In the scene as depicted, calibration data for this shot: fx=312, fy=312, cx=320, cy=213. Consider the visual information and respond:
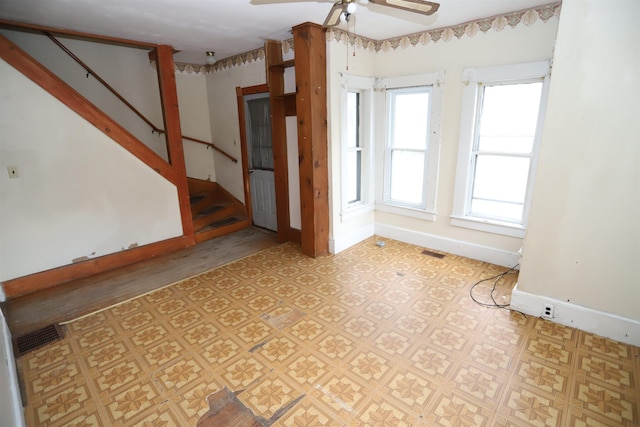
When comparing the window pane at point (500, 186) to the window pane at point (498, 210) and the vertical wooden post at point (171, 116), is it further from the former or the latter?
the vertical wooden post at point (171, 116)

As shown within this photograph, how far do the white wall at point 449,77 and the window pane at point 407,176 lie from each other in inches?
9.7

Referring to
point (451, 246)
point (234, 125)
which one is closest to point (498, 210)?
point (451, 246)

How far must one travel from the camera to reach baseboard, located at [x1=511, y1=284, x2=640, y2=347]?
2.33 m

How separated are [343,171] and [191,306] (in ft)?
7.64

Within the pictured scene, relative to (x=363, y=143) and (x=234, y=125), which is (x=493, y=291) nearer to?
(x=363, y=143)

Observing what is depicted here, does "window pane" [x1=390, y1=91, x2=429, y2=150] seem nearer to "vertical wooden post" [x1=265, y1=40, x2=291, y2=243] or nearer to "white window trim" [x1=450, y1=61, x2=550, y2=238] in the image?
"white window trim" [x1=450, y1=61, x2=550, y2=238]

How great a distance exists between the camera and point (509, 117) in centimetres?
335

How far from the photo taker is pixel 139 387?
2.09m

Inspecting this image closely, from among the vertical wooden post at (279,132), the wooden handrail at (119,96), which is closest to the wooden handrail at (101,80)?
the wooden handrail at (119,96)

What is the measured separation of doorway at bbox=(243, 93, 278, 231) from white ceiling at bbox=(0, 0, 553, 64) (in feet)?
3.34

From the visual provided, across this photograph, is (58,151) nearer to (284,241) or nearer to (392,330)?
(284,241)

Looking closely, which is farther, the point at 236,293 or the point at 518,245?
the point at 518,245

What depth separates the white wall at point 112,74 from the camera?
3.83 metres

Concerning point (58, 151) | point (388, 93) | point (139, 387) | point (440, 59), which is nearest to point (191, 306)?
point (139, 387)
